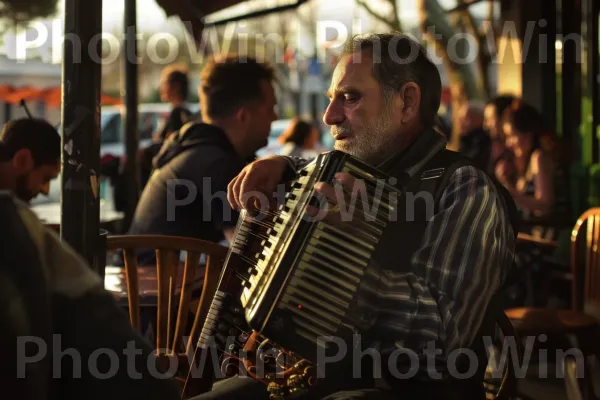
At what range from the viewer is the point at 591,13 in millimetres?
7570

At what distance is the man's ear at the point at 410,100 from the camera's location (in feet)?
7.45

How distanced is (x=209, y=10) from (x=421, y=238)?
3959mm

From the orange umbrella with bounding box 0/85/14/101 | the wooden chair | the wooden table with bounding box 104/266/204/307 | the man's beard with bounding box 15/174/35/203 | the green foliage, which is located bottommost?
the wooden chair

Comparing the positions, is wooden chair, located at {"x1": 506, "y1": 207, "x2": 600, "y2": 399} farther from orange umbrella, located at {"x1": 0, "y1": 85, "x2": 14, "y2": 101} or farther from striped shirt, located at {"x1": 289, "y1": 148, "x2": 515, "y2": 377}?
orange umbrella, located at {"x1": 0, "y1": 85, "x2": 14, "y2": 101}

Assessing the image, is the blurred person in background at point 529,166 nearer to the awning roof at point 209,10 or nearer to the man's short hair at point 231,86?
the awning roof at point 209,10

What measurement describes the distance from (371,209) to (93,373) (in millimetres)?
870

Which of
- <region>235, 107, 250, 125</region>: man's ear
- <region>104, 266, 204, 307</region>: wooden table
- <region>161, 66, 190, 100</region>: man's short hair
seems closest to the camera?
<region>104, 266, 204, 307</region>: wooden table

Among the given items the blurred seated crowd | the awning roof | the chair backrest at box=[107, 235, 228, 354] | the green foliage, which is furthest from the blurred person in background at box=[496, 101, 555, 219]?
the green foliage

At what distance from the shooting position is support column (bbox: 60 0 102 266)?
2.09 m

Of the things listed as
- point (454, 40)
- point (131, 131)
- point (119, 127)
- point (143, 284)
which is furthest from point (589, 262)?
point (454, 40)

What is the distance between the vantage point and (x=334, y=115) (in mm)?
2256

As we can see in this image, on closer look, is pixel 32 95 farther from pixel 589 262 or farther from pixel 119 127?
pixel 589 262

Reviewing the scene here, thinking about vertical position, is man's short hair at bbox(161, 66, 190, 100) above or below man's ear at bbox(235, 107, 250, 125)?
above

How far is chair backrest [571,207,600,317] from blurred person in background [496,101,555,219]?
1370mm
